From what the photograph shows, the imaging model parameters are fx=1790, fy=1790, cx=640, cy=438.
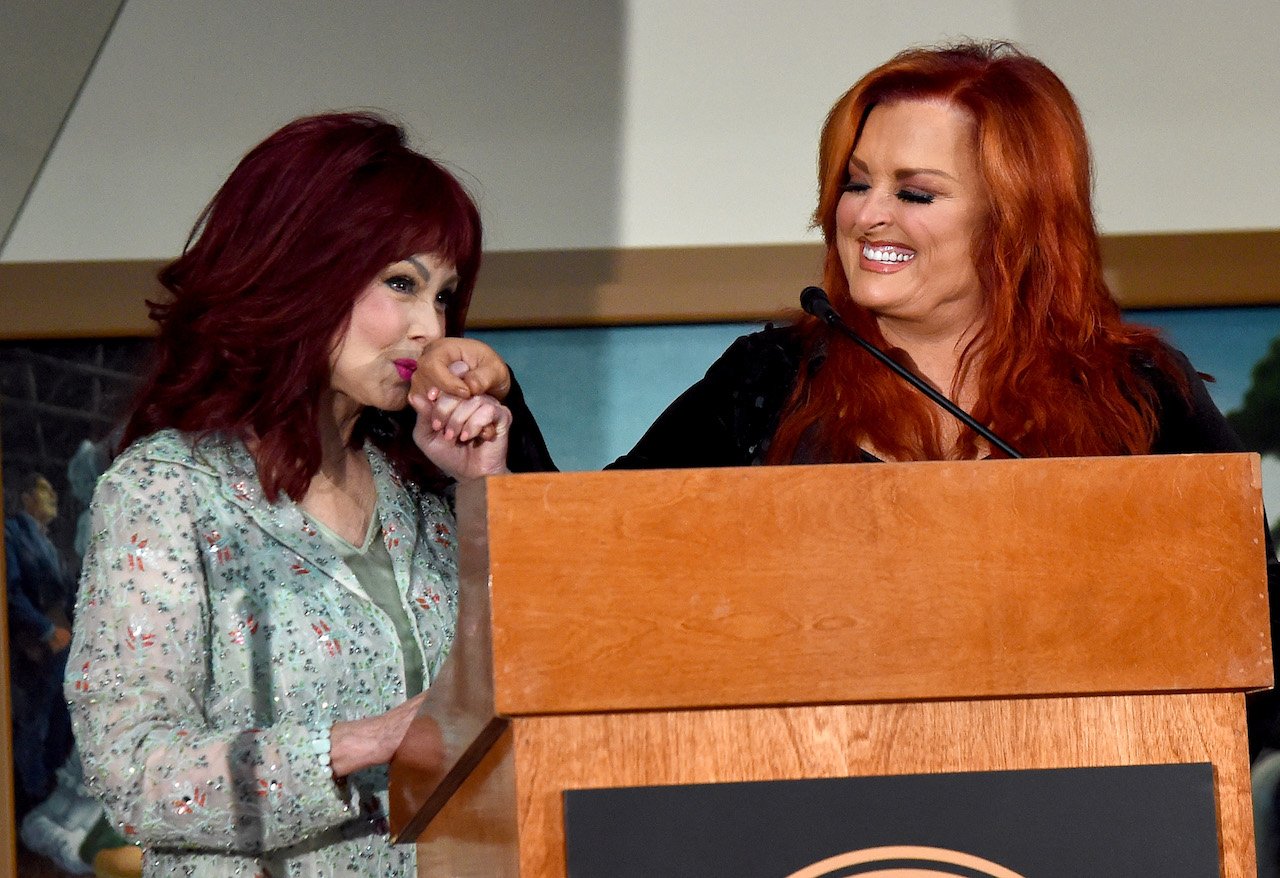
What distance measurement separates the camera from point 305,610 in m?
1.63

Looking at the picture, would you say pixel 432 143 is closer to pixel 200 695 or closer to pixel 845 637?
pixel 200 695

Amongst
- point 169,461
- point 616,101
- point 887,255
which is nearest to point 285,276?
point 169,461

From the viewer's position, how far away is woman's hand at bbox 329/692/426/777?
1400mm

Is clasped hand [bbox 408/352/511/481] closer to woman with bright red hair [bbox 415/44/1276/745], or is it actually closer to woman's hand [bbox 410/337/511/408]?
woman's hand [bbox 410/337/511/408]

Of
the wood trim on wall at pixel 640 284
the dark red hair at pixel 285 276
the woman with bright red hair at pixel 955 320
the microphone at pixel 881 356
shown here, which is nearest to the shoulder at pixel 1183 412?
the woman with bright red hair at pixel 955 320

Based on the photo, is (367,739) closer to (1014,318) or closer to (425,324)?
(425,324)

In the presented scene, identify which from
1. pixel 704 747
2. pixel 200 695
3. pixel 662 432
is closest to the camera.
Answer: pixel 704 747

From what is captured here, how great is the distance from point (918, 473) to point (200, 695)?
32.2 inches

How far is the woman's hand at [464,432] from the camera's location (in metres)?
1.60

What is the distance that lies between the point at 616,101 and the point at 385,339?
1113 millimetres

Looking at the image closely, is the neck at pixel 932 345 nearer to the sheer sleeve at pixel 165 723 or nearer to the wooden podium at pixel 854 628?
the sheer sleeve at pixel 165 723

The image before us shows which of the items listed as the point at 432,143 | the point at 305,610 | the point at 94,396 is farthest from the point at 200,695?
the point at 432,143

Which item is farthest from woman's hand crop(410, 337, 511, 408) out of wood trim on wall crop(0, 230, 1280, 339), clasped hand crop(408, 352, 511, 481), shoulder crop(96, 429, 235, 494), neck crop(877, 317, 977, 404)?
wood trim on wall crop(0, 230, 1280, 339)

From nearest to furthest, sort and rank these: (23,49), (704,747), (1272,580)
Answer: (704,747) → (1272,580) → (23,49)
